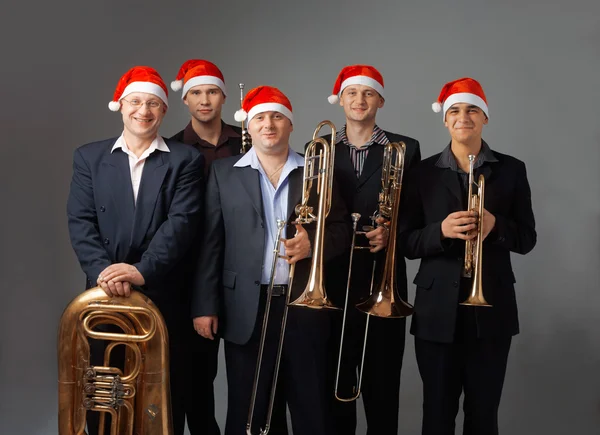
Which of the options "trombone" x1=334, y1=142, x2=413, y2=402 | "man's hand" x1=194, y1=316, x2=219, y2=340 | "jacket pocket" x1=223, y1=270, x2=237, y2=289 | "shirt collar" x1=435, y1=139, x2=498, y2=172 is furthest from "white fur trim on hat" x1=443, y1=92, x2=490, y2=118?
"man's hand" x1=194, y1=316, x2=219, y2=340

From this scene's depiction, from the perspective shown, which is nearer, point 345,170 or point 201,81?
point 345,170

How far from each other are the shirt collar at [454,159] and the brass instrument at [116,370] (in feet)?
4.46

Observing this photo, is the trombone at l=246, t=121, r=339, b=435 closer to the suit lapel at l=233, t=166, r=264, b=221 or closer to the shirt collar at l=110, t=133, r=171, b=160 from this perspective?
the suit lapel at l=233, t=166, r=264, b=221

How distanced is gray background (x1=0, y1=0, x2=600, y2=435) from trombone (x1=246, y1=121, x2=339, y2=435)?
173cm

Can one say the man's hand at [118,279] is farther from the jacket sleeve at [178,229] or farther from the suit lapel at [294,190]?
the suit lapel at [294,190]

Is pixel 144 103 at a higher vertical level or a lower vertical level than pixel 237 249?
higher

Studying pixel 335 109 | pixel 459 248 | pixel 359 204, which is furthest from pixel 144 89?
→ pixel 335 109

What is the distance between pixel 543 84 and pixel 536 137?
34cm

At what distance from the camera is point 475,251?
3.26m

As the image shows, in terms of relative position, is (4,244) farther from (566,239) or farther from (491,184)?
(566,239)

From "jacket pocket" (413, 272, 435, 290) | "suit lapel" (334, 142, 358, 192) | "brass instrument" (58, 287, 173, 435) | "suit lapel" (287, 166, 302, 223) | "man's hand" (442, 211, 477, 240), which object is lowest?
"brass instrument" (58, 287, 173, 435)

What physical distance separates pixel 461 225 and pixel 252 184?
2.93ft

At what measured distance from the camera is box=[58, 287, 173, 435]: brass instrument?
10.3 feet

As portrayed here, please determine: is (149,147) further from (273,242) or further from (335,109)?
(335,109)
